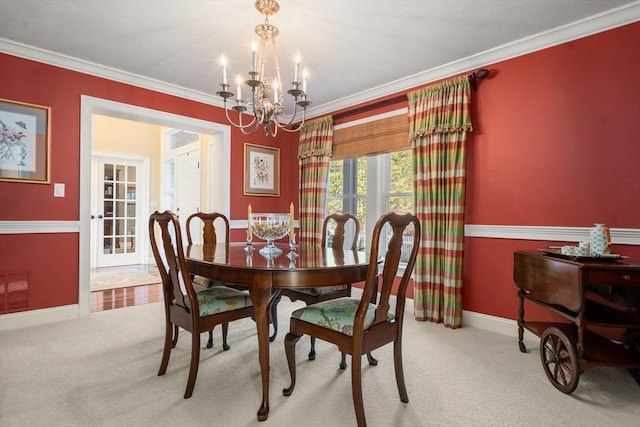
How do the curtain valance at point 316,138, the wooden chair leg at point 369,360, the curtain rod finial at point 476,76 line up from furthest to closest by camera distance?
the curtain valance at point 316,138 → the curtain rod finial at point 476,76 → the wooden chair leg at point 369,360

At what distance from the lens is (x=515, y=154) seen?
2768mm

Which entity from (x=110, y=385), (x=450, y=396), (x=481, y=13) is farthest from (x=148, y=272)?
(x=481, y=13)

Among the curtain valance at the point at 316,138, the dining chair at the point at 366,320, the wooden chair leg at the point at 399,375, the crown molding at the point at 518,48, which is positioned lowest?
the wooden chair leg at the point at 399,375

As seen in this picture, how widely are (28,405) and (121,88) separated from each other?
2.81 m

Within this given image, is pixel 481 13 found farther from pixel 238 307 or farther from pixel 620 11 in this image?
pixel 238 307

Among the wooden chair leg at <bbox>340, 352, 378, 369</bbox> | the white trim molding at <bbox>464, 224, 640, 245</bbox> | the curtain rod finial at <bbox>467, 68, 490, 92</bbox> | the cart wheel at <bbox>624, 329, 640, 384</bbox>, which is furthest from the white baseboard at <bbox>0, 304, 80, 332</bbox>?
the cart wheel at <bbox>624, 329, 640, 384</bbox>

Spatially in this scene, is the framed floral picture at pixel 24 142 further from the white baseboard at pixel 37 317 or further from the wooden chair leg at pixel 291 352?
the wooden chair leg at pixel 291 352

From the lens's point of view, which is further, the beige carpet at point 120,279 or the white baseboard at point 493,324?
the beige carpet at point 120,279

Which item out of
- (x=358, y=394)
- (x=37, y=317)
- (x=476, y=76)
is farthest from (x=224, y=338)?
(x=476, y=76)

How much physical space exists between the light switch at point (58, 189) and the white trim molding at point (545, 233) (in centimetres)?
366

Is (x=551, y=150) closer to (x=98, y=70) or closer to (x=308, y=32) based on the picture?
(x=308, y=32)

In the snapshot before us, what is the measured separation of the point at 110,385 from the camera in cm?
191

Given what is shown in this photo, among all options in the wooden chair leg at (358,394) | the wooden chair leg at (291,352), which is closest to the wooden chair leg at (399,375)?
the wooden chair leg at (358,394)

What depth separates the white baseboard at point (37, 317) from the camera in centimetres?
280
